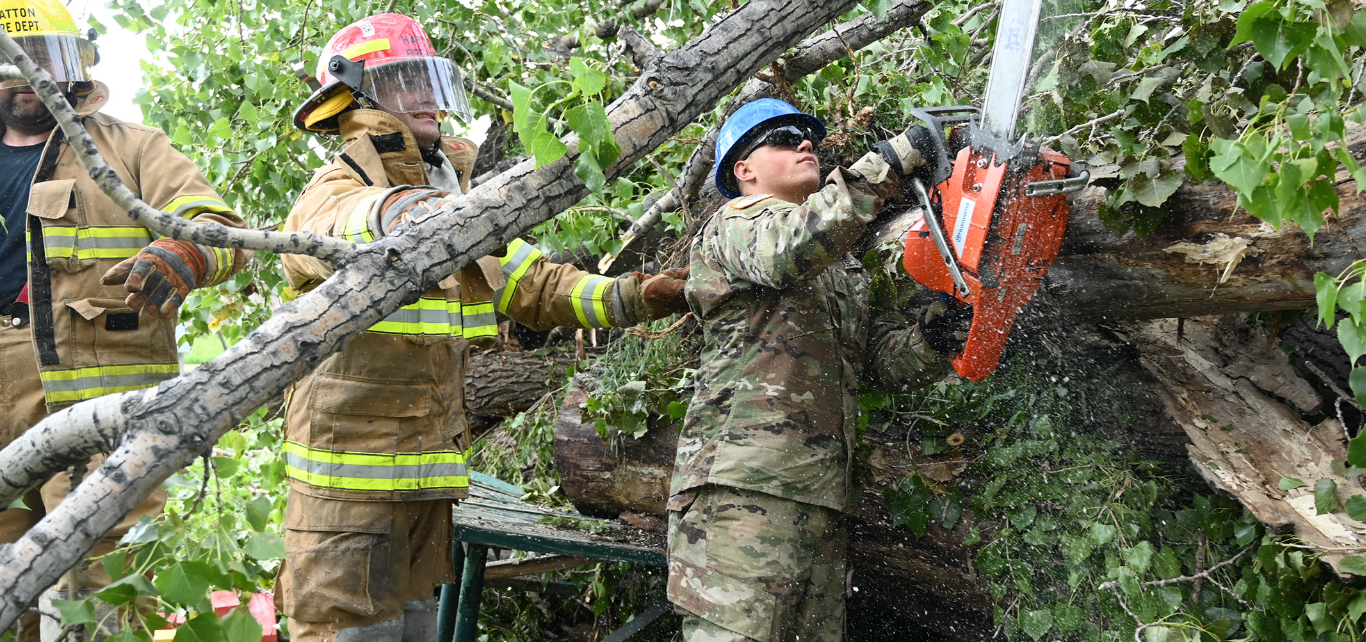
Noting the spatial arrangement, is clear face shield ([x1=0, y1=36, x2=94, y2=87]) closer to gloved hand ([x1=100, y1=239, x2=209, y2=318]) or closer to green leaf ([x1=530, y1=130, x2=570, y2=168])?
gloved hand ([x1=100, y1=239, x2=209, y2=318])

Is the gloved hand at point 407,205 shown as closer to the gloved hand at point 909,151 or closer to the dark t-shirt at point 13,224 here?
the gloved hand at point 909,151

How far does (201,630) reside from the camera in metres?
1.59

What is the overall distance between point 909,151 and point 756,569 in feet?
3.83

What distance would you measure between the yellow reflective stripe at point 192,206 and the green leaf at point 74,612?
1.60m

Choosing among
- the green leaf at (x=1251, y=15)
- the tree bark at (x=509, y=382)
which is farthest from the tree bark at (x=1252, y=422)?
the tree bark at (x=509, y=382)

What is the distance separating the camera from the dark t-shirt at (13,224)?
293 cm

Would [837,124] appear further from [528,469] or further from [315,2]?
[315,2]

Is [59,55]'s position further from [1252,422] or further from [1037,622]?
[1252,422]

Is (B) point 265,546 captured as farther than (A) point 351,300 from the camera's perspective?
No

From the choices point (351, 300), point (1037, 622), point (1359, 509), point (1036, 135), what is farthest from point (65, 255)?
point (1359, 509)

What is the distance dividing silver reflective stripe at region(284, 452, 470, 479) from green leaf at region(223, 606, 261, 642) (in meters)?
1.15

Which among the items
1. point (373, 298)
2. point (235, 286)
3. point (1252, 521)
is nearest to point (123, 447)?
point (373, 298)

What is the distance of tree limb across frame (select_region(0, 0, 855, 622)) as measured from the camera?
1593 mm

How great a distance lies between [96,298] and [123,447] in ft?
5.04
